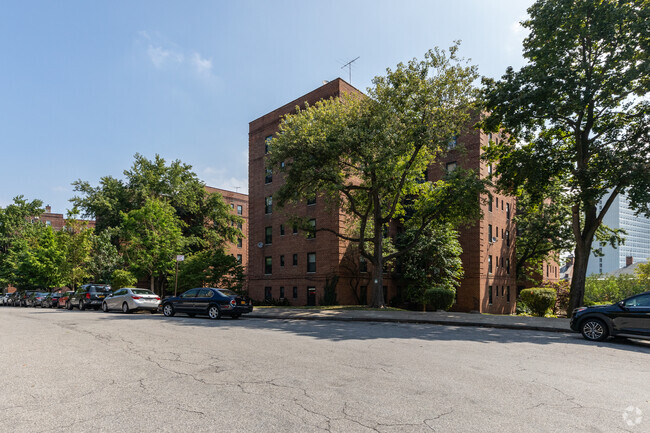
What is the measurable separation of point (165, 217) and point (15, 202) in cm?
4399

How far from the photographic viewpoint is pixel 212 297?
18.8 metres

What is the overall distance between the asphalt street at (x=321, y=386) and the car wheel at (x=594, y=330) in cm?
90

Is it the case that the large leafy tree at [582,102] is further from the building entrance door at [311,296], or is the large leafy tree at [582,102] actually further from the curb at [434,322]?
the building entrance door at [311,296]

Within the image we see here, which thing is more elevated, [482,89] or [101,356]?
[482,89]

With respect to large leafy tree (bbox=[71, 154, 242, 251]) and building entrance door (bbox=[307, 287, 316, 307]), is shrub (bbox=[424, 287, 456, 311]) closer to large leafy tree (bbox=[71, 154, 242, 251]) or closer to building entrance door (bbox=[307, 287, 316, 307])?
building entrance door (bbox=[307, 287, 316, 307])

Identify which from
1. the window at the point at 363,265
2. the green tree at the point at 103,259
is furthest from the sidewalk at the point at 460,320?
the green tree at the point at 103,259

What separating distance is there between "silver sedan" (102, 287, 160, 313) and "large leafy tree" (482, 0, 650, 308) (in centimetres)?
2045

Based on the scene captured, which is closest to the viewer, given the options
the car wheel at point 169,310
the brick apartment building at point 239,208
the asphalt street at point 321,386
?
the asphalt street at point 321,386

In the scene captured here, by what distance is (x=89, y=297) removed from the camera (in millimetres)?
28938

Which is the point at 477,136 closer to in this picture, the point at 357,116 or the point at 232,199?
the point at 357,116

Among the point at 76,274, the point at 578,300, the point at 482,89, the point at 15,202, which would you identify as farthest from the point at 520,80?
the point at 15,202

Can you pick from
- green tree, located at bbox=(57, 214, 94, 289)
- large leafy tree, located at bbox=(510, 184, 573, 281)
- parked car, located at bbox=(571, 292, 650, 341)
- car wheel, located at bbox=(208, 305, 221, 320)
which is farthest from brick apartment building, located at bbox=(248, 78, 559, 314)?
parked car, located at bbox=(571, 292, 650, 341)

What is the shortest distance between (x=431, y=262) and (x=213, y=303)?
62.1 feet

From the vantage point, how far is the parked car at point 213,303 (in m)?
18.5
